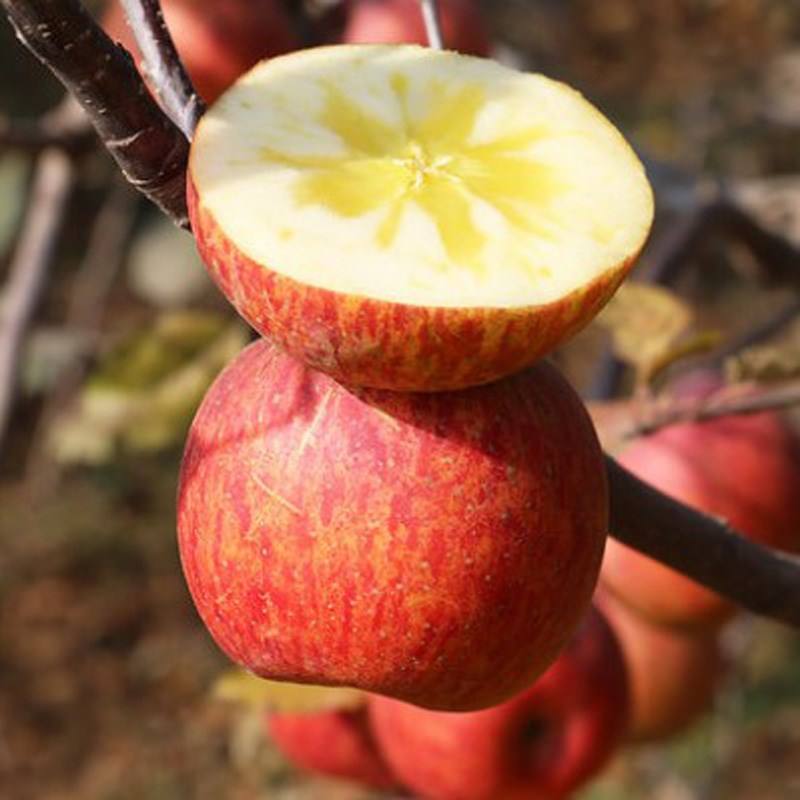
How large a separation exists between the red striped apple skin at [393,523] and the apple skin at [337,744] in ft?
1.68

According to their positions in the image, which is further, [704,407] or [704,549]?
[704,407]

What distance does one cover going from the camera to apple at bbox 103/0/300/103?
1.25 m

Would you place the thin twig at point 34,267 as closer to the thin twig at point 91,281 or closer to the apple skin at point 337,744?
the apple skin at point 337,744

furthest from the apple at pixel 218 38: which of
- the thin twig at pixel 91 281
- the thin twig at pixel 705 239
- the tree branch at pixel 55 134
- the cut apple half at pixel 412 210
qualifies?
the thin twig at pixel 91 281

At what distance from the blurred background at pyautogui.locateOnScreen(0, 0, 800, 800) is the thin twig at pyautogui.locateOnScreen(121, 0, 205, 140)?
1.39 m

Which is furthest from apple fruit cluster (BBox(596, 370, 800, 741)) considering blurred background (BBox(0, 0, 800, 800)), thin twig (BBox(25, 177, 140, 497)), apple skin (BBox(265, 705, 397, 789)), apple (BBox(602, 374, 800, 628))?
thin twig (BBox(25, 177, 140, 497))

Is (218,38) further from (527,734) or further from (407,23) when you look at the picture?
(527,734)

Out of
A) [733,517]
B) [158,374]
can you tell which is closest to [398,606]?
[733,517]

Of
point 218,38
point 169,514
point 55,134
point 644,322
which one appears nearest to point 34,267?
point 55,134

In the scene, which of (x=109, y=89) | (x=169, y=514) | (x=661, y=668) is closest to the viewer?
(x=109, y=89)

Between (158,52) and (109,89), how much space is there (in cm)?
4

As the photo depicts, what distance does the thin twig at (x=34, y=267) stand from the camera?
45.9 inches

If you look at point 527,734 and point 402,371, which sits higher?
point 402,371

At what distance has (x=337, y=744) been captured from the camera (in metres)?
1.17
